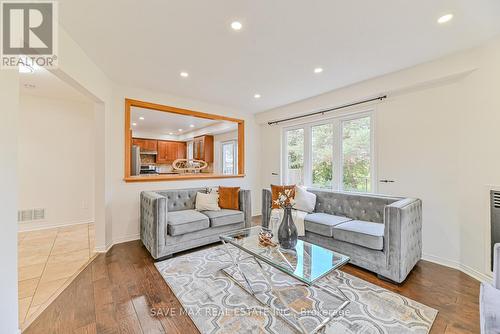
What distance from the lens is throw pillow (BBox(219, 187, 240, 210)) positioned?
3.60 metres

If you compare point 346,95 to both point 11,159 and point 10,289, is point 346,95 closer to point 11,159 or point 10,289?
point 11,159

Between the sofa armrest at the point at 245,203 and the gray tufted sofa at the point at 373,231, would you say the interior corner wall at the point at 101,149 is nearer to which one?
the sofa armrest at the point at 245,203

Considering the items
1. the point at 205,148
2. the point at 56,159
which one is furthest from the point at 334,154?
the point at 56,159

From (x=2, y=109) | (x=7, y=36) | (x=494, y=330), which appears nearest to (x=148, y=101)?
(x=7, y=36)

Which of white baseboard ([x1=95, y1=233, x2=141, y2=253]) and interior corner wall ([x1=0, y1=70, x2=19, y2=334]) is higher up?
interior corner wall ([x1=0, y1=70, x2=19, y2=334])

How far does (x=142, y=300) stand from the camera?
6.20 feet

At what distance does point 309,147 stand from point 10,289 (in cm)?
420

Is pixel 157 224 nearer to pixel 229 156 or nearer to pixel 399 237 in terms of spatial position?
pixel 399 237

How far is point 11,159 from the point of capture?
1392 millimetres

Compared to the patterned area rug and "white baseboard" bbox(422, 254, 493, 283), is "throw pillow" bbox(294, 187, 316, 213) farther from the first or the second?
"white baseboard" bbox(422, 254, 493, 283)

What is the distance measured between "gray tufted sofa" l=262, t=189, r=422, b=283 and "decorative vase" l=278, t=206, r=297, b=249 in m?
0.83

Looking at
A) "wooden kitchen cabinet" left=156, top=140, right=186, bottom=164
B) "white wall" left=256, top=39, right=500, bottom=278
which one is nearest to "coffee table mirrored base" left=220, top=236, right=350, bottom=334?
"white wall" left=256, top=39, right=500, bottom=278

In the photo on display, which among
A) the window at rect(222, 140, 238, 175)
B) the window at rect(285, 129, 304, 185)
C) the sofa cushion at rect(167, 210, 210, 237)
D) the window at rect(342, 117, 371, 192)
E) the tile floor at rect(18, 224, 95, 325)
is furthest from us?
the window at rect(222, 140, 238, 175)

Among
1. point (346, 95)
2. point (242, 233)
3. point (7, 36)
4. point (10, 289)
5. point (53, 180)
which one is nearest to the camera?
point (10, 289)
